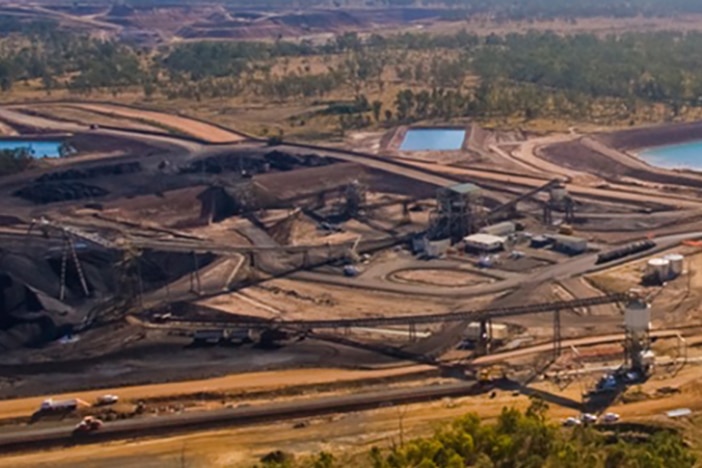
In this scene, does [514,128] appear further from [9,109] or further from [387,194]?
[9,109]

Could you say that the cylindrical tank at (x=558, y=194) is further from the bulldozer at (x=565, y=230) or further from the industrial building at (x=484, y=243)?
the industrial building at (x=484, y=243)

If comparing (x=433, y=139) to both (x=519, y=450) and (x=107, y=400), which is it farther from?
(x=519, y=450)

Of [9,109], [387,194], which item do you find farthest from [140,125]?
[387,194]

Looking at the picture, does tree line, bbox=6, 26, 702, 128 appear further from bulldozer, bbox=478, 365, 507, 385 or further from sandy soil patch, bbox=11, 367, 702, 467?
sandy soil patch, bbox=11, 367, 702, 467

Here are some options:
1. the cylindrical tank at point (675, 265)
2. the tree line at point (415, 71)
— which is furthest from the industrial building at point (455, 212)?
the tree line at point (415, 71)

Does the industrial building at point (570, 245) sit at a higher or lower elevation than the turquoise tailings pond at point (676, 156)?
higher

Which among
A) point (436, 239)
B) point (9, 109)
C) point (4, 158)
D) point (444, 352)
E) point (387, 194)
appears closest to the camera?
point (444, 352)

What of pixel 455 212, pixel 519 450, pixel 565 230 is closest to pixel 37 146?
pixel 455 212
